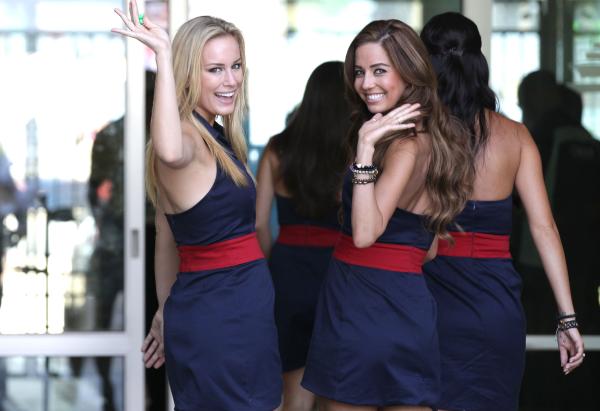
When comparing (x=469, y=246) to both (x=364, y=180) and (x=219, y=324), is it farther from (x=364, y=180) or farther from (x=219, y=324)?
(x=219, y=324)

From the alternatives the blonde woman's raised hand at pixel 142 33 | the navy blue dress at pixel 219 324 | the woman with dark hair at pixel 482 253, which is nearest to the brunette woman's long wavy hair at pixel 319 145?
the woman with dark hair at pixel 482 253

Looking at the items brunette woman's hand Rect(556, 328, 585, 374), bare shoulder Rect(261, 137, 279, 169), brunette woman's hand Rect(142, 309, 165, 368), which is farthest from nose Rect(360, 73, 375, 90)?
bare shoulder Rect(261, 137, 279, 169)

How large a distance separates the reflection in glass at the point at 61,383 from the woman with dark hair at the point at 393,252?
1.88 m

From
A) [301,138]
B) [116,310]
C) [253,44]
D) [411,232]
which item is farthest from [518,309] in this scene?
[253,44]

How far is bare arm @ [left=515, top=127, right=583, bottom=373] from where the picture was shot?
3.32 meters

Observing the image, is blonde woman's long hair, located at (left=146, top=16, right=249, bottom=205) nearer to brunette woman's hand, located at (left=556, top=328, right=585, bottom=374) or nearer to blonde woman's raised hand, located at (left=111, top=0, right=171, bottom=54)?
blonde woman's raised hand, located at (left=111, top=0, right=171, bottom=54)

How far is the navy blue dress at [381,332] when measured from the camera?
292cm

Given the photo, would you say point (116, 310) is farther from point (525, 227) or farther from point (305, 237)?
point (525, 227)

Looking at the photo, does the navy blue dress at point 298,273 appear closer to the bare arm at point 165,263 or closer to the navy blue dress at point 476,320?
the navy blue dress at point 476,320

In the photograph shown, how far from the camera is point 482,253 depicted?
334 centimetres

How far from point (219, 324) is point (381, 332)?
→ 443mm

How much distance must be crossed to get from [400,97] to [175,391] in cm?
97

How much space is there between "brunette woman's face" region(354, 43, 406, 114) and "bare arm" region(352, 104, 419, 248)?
0.14m

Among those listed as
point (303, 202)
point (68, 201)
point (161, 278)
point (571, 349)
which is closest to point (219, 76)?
point (161, 278)
